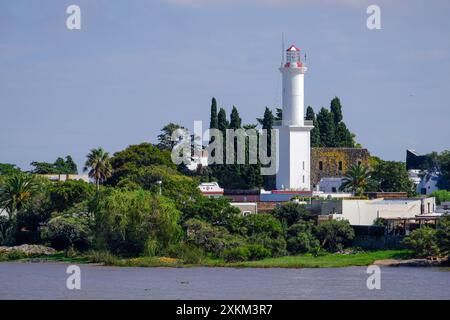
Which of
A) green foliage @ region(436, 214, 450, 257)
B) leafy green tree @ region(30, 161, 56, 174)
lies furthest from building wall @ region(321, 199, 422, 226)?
leafy green tree @ region(30, 161, 56, 174)

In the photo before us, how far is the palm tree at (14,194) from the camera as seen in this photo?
73562mm

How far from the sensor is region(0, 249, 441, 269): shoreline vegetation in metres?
63.1

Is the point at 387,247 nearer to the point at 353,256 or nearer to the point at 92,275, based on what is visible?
the point at 353,256

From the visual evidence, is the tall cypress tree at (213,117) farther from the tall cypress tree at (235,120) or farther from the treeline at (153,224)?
the treeline at (153,224)

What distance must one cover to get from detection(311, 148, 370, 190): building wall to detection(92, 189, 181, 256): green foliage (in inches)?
1091

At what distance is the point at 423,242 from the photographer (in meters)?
63.0

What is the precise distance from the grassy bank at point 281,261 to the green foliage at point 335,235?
102cm

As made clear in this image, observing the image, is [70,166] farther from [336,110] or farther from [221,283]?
[221,283]

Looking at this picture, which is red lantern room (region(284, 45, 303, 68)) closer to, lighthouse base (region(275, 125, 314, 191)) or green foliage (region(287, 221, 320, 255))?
lighthouse base (region(275, 125, 314, 191))

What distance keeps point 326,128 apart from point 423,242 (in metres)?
37.1

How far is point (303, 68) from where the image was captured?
8394cm

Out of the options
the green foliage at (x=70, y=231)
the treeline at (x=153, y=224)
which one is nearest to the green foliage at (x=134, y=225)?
the treeline at (x=153, y=224)

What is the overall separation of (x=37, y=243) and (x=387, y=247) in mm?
18130
